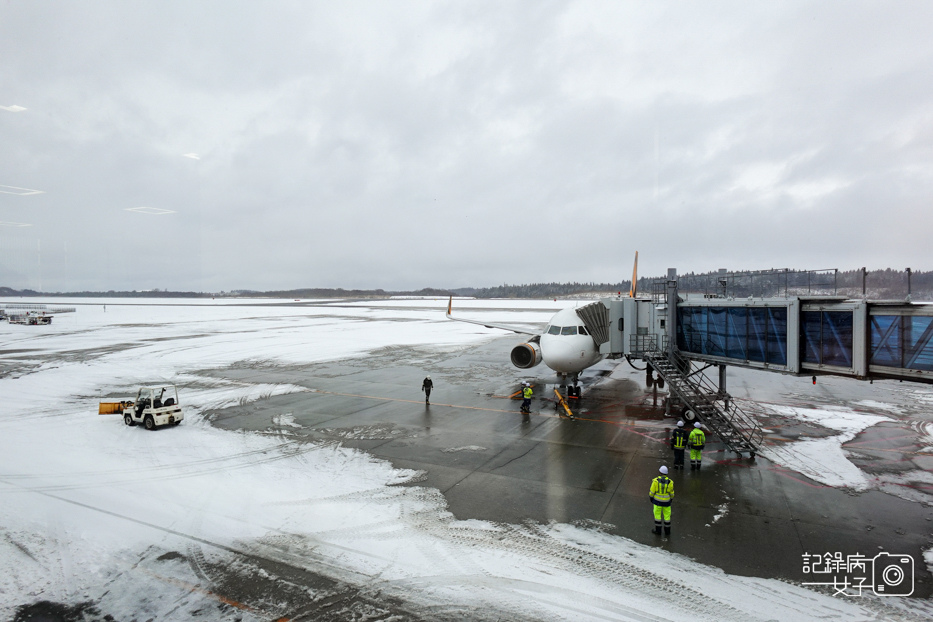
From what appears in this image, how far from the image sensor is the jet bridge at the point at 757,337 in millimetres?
10516

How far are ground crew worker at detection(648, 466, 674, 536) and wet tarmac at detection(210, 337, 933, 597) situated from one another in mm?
273

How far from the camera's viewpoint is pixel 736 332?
15422 millimetres

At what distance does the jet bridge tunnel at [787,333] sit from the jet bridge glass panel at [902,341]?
17 millimetres

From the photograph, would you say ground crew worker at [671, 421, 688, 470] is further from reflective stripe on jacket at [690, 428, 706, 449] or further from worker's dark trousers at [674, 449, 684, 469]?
reflective stripe on jacket at [690, 428, 706, 449]

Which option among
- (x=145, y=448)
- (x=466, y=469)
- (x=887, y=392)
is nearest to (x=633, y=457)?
(x=466, y=469)

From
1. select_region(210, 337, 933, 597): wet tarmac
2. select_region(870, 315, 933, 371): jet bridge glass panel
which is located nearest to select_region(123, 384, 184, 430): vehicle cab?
select_region(210, 337, 933, 597): wet tarmac

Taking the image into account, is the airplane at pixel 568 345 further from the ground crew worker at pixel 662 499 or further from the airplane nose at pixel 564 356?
the ground crew worker at pixel 662 499

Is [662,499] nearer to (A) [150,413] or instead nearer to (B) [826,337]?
(B) [826,337]

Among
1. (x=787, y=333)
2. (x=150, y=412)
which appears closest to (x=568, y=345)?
(x=787, y=333)

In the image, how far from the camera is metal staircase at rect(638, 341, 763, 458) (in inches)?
583

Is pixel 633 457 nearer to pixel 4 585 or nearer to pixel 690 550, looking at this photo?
pixel 690 550

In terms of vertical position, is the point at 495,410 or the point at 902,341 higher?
the point at 902,341

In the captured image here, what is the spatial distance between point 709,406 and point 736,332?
8.89 ft

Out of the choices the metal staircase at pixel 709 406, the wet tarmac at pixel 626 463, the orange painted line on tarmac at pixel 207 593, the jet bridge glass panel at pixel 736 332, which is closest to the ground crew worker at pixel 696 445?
the wet tarmac at pixel 626 463
